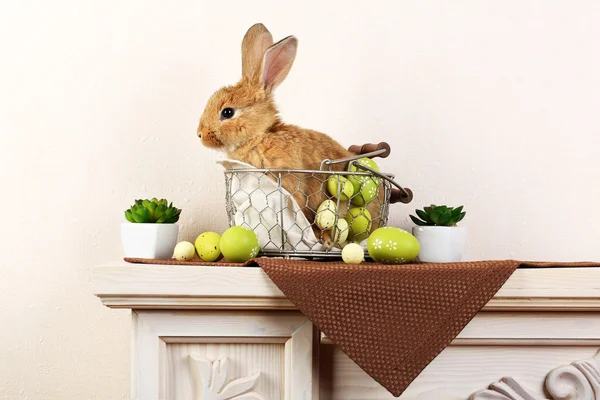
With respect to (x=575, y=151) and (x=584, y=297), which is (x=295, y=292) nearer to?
(x=584, y=297)

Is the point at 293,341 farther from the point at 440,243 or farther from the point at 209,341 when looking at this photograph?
the point at 440,243

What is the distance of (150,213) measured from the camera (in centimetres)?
72

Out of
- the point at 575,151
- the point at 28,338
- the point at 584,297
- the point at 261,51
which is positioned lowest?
the point at 28,338

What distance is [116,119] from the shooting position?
3.04 ft

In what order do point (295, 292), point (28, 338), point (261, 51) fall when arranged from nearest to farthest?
point (295, 292) → point (261, 51) → point (28, 338)

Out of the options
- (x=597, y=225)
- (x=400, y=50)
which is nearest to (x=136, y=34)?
(x=400, y=50)

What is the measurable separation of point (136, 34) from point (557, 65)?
0.76 meters

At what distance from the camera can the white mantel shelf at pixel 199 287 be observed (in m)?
0.59

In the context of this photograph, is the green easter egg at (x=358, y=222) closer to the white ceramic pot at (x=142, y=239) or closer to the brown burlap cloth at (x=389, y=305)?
the brown burlap cloth at (x=389, y=305)

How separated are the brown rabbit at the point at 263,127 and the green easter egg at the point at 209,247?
0.38ft

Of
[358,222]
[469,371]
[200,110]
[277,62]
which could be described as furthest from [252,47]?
[469,371]

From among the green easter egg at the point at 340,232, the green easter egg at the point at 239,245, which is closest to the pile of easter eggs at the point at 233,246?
the green easter egg at the point at 239,245

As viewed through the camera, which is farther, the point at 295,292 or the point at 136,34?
the point at 136,34

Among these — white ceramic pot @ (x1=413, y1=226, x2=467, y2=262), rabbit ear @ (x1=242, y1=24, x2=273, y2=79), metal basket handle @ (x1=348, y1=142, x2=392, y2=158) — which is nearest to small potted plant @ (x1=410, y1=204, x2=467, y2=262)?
white ceramic pot @ (x1=413, y1=226, x2=467, y2=262)
